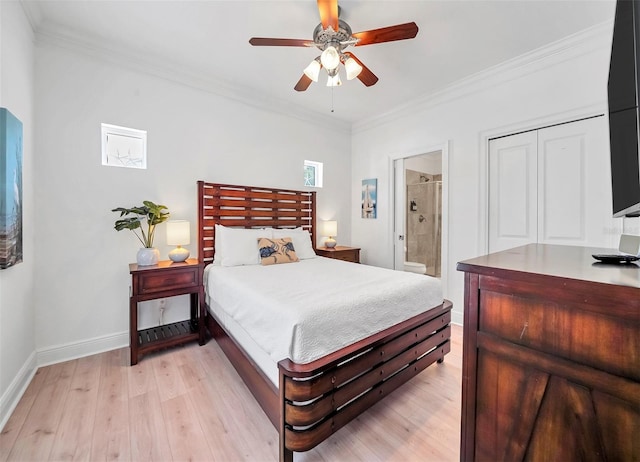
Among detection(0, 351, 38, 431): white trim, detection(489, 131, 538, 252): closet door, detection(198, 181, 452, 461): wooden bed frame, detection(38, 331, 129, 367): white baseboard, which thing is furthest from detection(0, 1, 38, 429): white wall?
detection(489, 131, 538, 252): closet door

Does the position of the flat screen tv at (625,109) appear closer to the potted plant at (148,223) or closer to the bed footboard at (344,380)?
the bed footboard at (344,380)

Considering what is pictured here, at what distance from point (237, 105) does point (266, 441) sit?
3.43 meters

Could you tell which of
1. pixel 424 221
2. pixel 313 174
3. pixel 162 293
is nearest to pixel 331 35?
pixel 313 174

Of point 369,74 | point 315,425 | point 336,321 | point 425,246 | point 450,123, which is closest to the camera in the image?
point 315,425

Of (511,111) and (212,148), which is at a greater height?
(511,111)

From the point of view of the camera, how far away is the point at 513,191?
289cm

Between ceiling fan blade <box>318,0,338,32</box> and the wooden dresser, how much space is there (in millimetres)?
1833

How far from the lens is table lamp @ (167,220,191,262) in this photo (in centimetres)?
267

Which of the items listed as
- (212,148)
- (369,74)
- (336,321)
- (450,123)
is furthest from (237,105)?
(336,321)

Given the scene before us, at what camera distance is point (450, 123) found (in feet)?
10.9

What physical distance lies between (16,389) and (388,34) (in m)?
3.55

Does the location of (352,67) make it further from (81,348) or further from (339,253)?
(81,348)

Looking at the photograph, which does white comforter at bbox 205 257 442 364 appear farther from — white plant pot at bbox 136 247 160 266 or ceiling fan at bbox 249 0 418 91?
ceiling fan at bbox 249 0 418 91

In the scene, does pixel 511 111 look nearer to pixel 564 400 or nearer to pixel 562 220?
pixel 562 220
